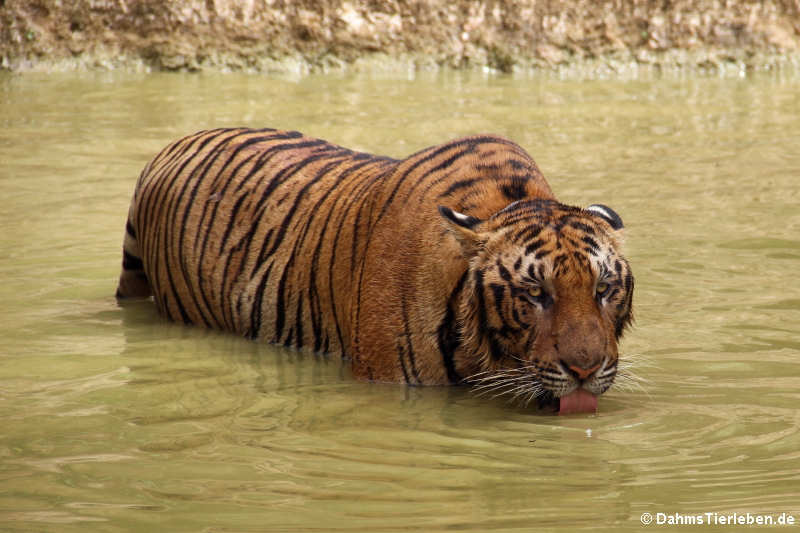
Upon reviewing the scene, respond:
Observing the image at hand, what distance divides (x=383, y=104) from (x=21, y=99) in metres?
3.63

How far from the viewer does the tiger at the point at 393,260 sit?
412cm

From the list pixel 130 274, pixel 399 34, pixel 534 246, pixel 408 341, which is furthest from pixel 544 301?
pixel 399 34

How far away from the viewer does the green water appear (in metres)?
3.31

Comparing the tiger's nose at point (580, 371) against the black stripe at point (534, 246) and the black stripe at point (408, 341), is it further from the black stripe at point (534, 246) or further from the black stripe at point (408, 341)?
the black stripe at point (408, 341)

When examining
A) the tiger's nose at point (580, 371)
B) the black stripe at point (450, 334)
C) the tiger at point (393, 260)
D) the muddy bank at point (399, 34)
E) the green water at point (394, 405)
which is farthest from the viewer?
the muddy bank at point (399, 34)

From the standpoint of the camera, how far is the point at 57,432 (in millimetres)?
4023

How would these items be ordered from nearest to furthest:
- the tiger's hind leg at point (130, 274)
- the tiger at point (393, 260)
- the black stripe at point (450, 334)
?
the tiger at point (393, 260)
the black stripe at point (450, 334)
the tiger's hind leg at point (130, 274)

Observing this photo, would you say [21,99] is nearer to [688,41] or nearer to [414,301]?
[688,41]

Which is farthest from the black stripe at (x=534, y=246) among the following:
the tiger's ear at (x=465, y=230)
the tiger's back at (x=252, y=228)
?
the tiger's back at (x=252, y=228)

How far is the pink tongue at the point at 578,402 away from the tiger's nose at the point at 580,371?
11cm

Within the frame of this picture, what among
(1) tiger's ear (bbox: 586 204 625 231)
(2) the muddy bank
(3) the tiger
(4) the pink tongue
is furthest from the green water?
(2) the muddy bank

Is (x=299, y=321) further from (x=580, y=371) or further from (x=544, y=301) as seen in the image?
(x=580, y=371)

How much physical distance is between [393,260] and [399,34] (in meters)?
10.7

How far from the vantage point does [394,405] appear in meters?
4.39
